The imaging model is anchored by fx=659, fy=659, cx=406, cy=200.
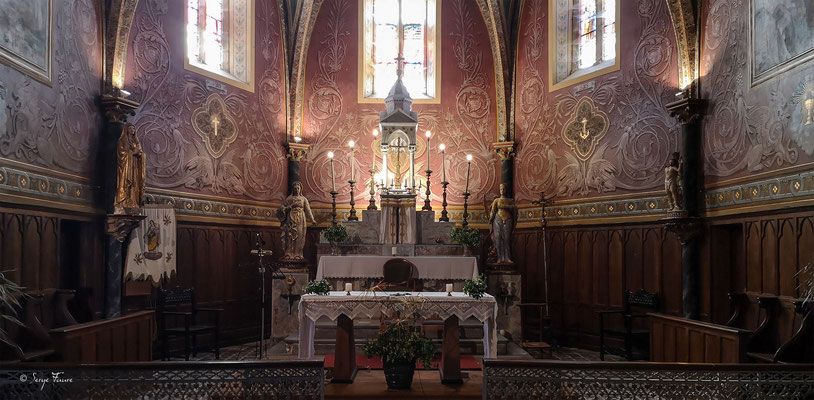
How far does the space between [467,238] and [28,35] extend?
8.46 metres

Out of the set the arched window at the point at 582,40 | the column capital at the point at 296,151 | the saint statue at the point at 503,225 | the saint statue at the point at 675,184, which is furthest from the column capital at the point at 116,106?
the saint statue at the point at 675,184

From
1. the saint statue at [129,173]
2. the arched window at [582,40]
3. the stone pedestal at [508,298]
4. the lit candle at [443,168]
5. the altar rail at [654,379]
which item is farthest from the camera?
the lit candle at [443,168]

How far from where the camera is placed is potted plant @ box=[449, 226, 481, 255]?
13.6 metres

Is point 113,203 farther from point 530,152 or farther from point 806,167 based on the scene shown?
point 806,167

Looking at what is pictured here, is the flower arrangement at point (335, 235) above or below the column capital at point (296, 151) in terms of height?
below

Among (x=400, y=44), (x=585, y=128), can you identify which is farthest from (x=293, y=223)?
(x=585, y=128)

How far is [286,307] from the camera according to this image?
1331 cm

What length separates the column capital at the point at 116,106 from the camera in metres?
10.8

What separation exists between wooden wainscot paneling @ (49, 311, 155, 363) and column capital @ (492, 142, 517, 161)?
8.62 m

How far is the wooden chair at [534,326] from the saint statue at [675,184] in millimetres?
3113

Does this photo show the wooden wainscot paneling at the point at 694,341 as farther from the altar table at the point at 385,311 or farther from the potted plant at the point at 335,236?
the potted plant at the point at 335,236

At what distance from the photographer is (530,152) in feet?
50.1

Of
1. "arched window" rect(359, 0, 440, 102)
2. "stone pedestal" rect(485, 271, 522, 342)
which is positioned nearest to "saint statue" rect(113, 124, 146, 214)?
"arched window" rect(359, 0, 440, 102)

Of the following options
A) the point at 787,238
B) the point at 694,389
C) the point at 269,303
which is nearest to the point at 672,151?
the point at 787,238
